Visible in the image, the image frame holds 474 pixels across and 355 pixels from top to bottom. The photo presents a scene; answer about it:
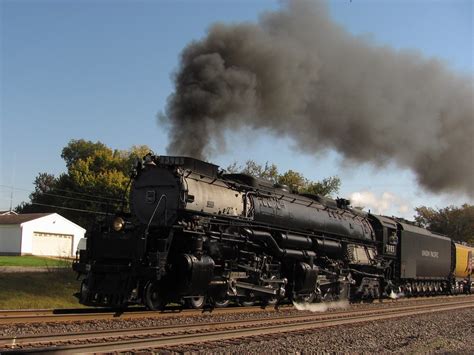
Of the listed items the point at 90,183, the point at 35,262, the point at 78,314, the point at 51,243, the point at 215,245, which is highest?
the point at 90,183

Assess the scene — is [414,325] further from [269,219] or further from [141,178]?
[141,178]

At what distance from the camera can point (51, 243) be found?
53938 millimetres

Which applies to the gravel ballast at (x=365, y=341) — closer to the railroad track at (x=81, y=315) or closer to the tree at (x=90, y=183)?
the railroad track at (x=81, y=315)

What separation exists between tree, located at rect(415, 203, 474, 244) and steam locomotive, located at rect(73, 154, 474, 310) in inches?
2130

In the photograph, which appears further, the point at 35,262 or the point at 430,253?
the point at 35,262

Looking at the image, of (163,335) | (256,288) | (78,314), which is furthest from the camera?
(256,288)

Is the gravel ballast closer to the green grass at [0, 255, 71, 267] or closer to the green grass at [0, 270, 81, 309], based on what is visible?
the green grass at [0, 270, 81, 309]

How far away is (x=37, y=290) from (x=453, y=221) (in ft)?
208

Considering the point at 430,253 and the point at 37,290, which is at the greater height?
the point at 430,253

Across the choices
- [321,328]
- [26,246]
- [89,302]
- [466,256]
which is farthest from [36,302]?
[26,246]

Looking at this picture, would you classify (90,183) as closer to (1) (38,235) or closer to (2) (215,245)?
(1) (38,235)

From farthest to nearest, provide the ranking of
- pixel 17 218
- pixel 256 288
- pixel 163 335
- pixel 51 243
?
pixel 51 243, pixel 17 218, pixel 256 288, pixel 163 335

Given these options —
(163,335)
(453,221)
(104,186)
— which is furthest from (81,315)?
(453,221)

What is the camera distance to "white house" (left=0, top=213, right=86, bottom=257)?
167 feet
